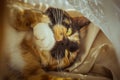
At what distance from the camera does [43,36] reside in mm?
1253

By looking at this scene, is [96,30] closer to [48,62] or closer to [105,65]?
[105,65]

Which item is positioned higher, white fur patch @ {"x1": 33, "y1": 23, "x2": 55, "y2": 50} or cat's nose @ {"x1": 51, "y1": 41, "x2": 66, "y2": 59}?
white fur patch @ {"x1": 33, "y1": 23, "x2": 55, "y2": 50}

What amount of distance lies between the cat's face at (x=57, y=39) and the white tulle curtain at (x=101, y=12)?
1.8 inches

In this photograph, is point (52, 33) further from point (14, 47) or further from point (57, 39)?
point (14, 47)

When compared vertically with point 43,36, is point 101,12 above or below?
above

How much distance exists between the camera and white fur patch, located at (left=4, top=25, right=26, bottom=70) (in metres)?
1.20

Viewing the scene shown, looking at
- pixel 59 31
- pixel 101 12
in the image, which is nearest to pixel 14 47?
pixel 59 31

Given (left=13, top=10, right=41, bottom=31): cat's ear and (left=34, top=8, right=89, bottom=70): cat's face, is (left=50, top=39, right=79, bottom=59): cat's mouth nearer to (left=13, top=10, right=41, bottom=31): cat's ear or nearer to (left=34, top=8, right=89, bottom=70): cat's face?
(left=34, top=8, right=89, bottom=70): cat's face

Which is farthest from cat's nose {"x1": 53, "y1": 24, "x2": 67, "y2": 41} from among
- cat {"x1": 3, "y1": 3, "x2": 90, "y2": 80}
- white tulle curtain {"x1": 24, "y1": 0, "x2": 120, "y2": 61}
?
white tulle curtain {"x1": 24, "y1": 0, "x2": 120, "y2": 61}

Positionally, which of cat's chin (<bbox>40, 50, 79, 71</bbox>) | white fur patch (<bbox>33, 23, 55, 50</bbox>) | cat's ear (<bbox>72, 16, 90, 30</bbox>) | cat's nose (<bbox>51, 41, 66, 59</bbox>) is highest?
cat's ear (<bbox>72, 16, 90, 30</bbox>)

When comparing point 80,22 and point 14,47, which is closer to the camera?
point 14,47

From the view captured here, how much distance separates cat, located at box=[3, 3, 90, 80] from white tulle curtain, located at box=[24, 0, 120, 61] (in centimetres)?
4

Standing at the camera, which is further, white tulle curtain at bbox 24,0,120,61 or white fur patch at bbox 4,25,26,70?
white tulle curtain at bbox 24,0,120,61

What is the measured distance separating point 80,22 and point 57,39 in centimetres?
14
